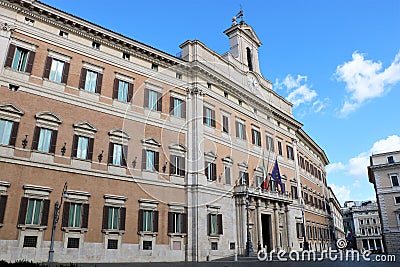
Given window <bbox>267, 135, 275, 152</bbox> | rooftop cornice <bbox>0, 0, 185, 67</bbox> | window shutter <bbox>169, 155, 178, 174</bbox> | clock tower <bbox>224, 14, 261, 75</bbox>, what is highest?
clock tower <bbox>224, 14, 261, 75</bbox>

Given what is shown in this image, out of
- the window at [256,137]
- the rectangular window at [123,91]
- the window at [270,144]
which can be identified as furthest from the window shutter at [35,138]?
the window at [270,144]

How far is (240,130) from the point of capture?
27750 mm

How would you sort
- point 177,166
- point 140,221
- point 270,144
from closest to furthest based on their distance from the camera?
point 140,221, point 177,166, point 270,144

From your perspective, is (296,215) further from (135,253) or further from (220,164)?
(135,253)

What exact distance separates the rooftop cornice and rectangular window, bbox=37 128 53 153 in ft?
21.8

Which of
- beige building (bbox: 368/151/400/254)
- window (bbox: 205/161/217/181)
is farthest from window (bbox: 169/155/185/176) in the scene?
beige building (bbox: 368/151/400/254)

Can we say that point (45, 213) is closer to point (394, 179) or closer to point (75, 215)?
point (75, 215)

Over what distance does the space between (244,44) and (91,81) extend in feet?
57.0

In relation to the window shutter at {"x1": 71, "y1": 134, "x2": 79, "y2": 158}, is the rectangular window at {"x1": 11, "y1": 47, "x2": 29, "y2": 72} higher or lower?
higher

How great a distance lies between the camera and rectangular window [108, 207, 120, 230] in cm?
1799

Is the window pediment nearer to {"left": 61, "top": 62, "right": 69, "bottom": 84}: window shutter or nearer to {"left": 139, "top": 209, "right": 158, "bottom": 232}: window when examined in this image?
{"left": 61, "top": 62, "right": 69, "bottom": 84}: window shutter

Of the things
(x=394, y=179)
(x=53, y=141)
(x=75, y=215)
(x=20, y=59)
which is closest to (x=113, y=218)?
(x=75, y=215)

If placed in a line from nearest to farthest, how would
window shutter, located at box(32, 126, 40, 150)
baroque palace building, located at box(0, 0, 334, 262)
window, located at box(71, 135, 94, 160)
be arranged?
1. baroque palace building, located at box(0, 0, 334, 262)
2. window shutter, located at box(32, 126, 40, 150)
3. window, located at box(71, 135, 94, 160)

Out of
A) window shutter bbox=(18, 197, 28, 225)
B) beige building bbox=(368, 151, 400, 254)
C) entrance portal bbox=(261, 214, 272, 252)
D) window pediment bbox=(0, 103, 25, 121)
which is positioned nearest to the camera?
window shutter bbox=(18, 197, 28, 225)
